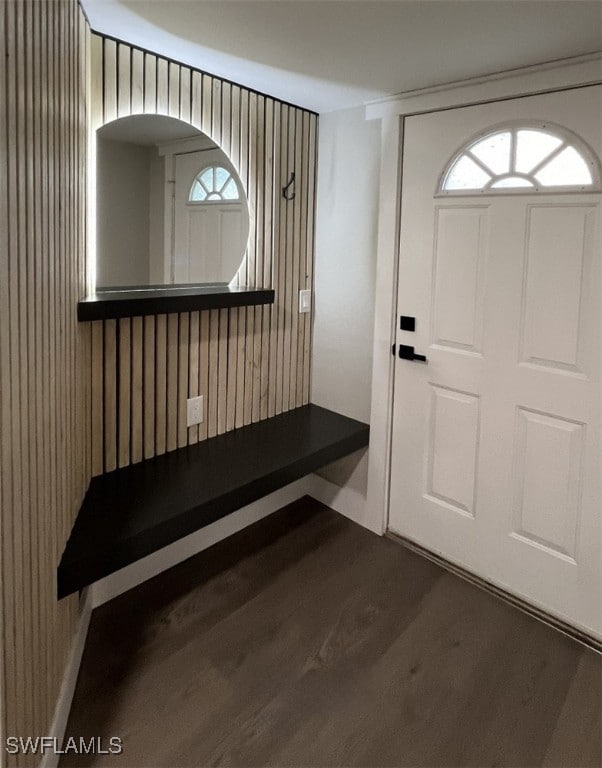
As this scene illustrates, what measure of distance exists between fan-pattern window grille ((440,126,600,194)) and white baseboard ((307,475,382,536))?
1561 millimetres

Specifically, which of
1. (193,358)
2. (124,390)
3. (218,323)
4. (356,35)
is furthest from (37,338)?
(356,35)

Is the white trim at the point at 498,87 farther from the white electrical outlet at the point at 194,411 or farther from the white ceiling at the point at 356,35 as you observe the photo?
the white electrical outlet at the point at 194,411

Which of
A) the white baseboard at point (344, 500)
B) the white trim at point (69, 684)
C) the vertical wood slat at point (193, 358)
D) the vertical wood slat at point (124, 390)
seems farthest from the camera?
the white baseboard at point (344, 500)

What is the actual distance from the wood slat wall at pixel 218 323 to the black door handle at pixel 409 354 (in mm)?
579

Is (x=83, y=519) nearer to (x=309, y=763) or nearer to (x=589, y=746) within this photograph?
(x=309, y=763)

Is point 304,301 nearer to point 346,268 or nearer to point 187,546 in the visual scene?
point 346,268

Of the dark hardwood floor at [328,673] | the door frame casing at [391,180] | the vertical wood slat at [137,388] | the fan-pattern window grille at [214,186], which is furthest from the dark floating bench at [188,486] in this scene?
the fan-pattern window grille at [214,186]

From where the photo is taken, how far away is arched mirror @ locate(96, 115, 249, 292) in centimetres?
202

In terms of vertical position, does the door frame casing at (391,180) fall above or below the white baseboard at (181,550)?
above

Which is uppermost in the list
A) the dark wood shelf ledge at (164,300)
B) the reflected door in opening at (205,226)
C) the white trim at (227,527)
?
the reflected door in opening at (205,226)

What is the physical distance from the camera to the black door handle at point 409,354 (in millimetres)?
2518

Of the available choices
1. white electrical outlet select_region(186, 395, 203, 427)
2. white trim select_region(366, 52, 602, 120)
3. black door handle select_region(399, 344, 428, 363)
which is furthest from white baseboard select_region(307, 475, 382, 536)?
white trim select_region(366, 52, 602, 120)

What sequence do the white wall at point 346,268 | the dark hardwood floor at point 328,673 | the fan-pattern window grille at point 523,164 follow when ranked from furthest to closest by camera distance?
the white wall at point 346,268, the fan-pattern window grille at point 523,164, the dark hardwood floor at point 328,673

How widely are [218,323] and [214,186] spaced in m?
0.58
